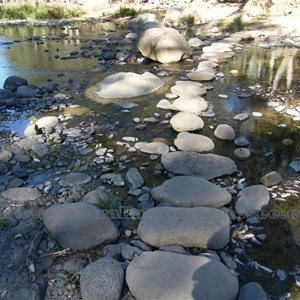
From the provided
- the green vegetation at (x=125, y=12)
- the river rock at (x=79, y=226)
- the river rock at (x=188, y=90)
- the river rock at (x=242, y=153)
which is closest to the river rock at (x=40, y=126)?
the river rock at (x=79, y=226)

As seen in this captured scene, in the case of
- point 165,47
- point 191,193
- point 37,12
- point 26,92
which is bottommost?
point 26,92

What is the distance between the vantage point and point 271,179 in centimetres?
343

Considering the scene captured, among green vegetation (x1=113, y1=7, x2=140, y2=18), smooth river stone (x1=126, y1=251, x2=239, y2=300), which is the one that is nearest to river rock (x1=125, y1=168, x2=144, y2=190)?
smooth river stone (x1=126, y1=251, x2=239, y2=300)

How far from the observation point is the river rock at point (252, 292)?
2.16 metres

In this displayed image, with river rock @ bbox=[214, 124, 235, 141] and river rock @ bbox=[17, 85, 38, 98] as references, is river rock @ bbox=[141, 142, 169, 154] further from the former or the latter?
river rock @ bbox=[17, 85, 38, 98]

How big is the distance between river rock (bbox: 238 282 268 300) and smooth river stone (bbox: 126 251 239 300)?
0.18 ft

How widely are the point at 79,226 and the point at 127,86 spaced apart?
13.2ft

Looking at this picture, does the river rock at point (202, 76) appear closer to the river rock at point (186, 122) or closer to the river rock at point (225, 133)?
the river rock at point (186, 122)

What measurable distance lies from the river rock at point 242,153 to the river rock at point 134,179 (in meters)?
1.16

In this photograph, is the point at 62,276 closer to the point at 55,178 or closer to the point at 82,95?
the point at 55,178

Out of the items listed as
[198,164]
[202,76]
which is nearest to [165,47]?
[202,76]

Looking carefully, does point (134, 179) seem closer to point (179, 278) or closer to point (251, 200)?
point (251, 200)

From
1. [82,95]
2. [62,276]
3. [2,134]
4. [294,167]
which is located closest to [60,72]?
[82,95]

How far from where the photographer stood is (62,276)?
2352mm
